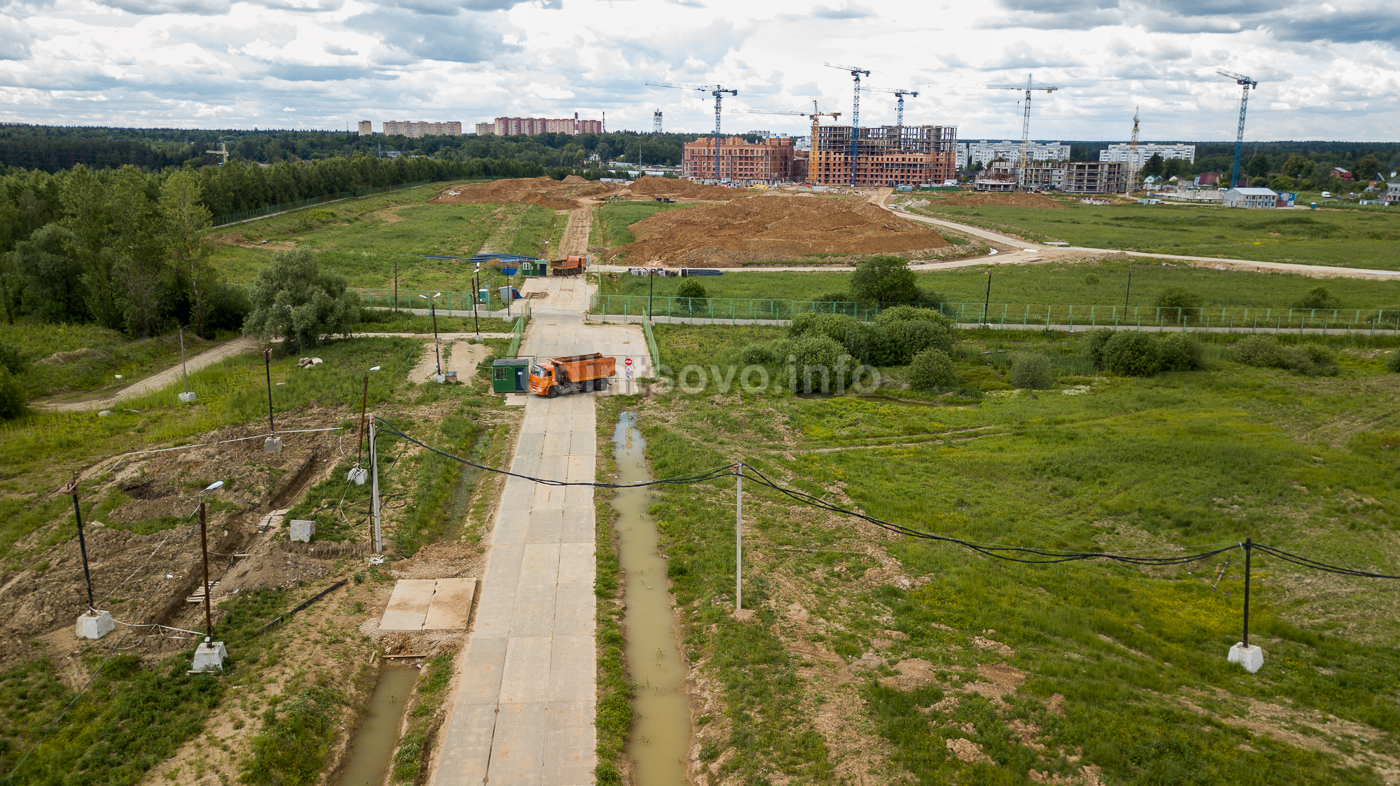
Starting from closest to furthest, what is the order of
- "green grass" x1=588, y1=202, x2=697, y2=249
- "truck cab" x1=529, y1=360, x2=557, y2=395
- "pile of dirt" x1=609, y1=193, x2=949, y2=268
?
1. "truck cab" x1=529, y1=360, x2=557, y2=395
2. "pile of dirt" x1=609, y1=193, x2=949, y2=268
3. "green grass" x1=588, y1=202, x2=697, y2=249

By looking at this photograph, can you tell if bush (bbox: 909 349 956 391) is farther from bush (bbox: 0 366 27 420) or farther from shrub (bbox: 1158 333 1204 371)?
bush (bbox: 0 366 27 420)

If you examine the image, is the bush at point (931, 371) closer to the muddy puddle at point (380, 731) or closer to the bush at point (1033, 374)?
the bush at point (1033, 374)

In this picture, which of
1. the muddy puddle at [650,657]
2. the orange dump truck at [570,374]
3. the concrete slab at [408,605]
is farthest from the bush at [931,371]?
the concrete slab at [408,605]

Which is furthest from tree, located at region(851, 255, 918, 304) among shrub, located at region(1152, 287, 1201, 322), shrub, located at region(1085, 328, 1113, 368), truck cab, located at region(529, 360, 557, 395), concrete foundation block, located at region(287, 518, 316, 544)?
concrete foundation block, located at region(287, 518, 316, 544)

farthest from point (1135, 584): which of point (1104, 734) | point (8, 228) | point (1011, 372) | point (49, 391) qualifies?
point (8, 228)

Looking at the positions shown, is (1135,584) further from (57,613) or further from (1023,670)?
(57,613)

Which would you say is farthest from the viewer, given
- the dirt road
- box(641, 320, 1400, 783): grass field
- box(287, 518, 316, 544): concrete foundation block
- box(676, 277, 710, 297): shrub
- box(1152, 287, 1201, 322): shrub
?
box(676, 277, 710, 297): shrub

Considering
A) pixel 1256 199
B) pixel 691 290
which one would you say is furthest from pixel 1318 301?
pixel 1256 199

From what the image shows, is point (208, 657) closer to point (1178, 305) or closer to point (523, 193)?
point (1178, 305)
